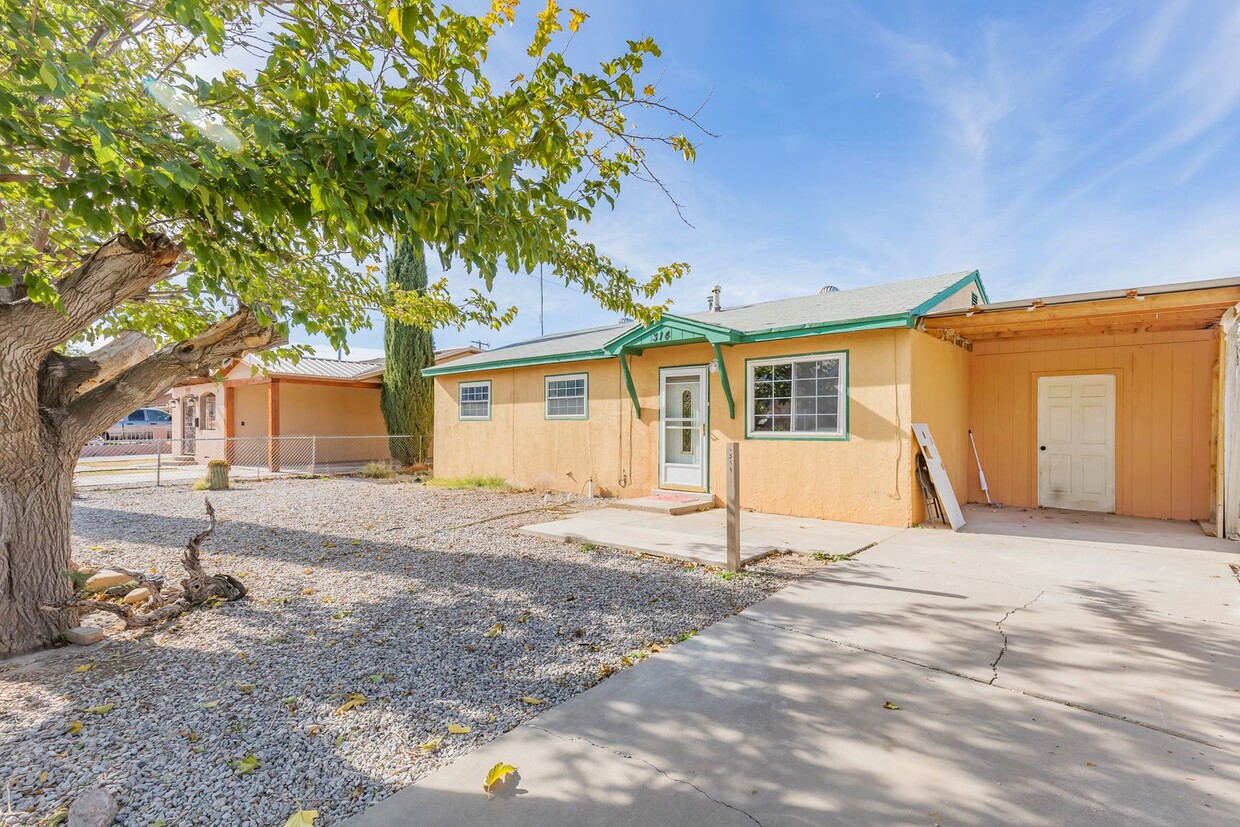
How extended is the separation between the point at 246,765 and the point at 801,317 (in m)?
8.04

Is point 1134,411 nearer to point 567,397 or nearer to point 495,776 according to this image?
point 567,397

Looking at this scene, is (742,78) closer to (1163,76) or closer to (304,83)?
(1163,76)

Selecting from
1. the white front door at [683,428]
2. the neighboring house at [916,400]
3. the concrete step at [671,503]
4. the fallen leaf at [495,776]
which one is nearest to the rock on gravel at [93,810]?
the fallen leaf at [495,776]

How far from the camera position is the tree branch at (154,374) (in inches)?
146

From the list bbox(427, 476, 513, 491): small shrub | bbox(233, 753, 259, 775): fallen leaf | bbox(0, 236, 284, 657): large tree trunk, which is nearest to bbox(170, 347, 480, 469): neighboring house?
bbox(427, 476, 513, 491): small shrub

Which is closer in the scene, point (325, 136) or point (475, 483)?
point (325, 136)

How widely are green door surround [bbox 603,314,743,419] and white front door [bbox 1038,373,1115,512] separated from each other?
5.04 m

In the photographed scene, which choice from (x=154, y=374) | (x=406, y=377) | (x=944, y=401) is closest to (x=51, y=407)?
(x=154, y=374)

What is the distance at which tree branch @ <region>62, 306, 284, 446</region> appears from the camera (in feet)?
12.2

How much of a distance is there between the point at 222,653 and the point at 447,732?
197cm

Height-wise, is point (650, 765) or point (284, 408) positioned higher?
point (284, 408)

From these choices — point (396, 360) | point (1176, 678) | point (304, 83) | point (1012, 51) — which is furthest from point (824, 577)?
point (396, 360)

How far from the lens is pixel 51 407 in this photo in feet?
11.8

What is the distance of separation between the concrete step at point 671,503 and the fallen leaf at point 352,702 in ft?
19.0
